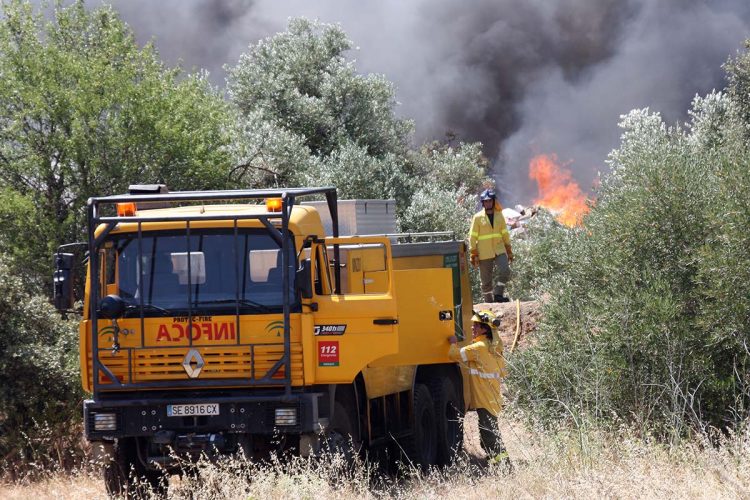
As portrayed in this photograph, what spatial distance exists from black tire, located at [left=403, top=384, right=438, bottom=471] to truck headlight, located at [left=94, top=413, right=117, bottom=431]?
3049 millimetres

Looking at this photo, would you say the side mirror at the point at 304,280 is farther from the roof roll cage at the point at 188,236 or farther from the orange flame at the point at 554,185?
the orange flame at the point at 554,185

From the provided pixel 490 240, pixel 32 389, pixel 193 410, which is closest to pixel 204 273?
pixel 193 410

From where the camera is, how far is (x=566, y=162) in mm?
36156

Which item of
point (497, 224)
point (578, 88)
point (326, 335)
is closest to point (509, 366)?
point (326, 335)

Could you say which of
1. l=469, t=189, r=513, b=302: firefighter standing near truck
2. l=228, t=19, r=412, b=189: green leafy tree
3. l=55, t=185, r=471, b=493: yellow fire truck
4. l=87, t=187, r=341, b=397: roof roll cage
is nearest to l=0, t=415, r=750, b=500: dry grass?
l=55, t=185, r=471, b=493: yellow fire truck

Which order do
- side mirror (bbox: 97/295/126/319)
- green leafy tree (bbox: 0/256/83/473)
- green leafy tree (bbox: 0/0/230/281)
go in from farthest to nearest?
Result: green leafy tree (bbox: 0/0/230/281)
green leafy tree (bbox: 0/256/83/473)
side mirror (bbox: 97/295/126/319)

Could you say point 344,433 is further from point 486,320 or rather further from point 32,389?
point 32,389

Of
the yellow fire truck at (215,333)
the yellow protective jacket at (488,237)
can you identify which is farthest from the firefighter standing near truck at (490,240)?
the yellow fire truck at (215,333)

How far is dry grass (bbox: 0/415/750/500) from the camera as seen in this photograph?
24.8ft

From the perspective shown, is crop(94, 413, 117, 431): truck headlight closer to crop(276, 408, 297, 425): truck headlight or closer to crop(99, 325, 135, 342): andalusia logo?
crop(99, 325, 135, 342): andalusia logo

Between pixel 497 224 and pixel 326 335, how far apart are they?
7585 mm

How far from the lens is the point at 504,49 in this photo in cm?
4259

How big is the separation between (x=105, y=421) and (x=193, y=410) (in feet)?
2.58

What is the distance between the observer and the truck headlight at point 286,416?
910 cm
